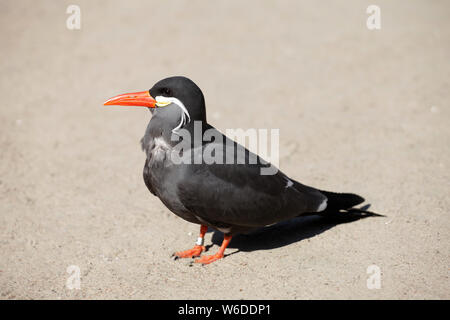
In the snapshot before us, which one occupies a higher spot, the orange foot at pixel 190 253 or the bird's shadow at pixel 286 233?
the bird's shadow at pixel 286 233

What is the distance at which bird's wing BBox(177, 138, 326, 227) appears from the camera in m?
4.65

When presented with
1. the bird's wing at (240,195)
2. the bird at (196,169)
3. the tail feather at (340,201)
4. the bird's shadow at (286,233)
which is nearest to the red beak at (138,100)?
the bird at (196,169)

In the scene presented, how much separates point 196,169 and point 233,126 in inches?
139

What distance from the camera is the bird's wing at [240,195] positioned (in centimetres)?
465

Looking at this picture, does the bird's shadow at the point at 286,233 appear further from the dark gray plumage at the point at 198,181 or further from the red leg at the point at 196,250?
the dark gray plumage at the point at 198,181

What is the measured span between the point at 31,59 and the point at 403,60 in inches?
282

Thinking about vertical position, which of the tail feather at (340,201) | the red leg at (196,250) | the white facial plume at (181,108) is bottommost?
the red leg at (196,250)

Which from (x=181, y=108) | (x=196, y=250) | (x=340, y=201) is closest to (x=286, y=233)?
(x=340, y=201)

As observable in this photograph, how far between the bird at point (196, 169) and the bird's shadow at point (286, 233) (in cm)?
47

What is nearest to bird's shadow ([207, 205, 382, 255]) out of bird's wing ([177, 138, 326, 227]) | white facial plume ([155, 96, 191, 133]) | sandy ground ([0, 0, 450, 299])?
sandy ground ([0, 0, 450, 299])

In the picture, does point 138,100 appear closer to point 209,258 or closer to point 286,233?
point 209,258

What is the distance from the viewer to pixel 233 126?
320 inches

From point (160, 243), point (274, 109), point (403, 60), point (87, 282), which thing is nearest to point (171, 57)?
point (274, 109)

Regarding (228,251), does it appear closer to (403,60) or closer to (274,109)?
(274,109)
